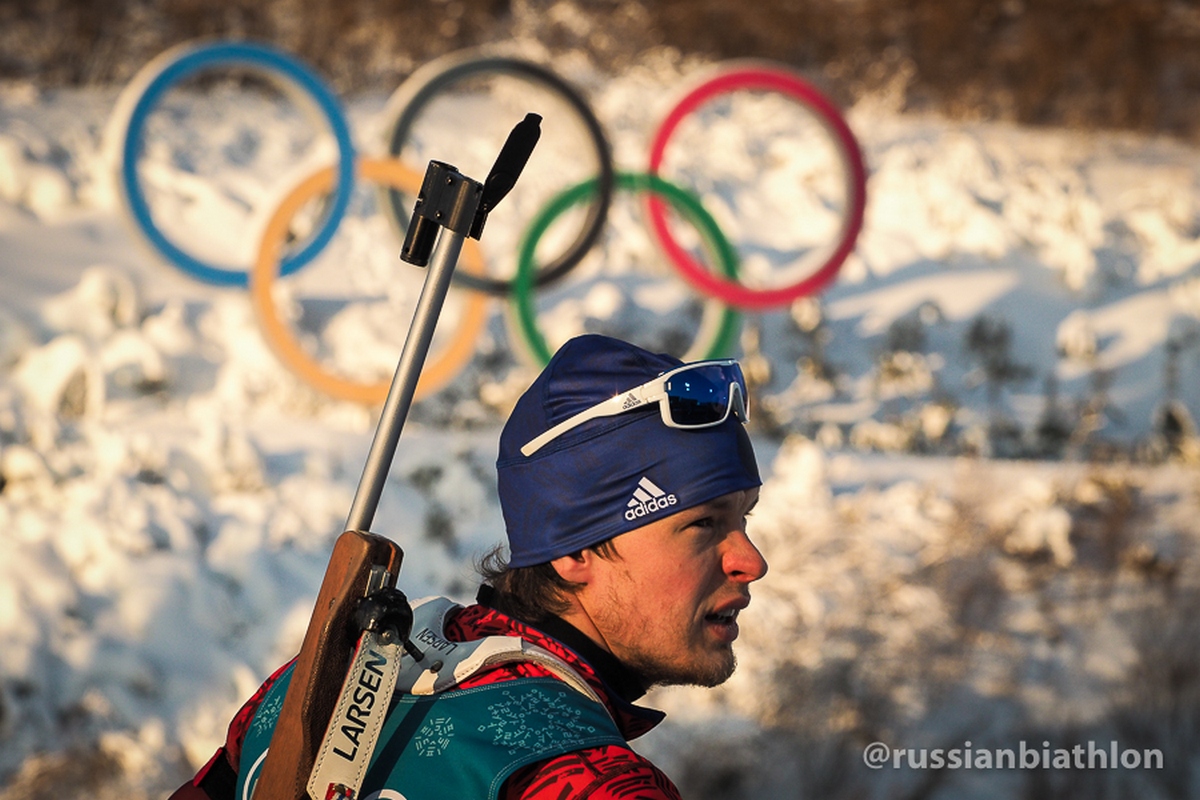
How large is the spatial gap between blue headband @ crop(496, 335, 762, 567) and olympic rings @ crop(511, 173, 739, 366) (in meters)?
4.64

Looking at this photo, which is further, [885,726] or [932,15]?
[932,15]

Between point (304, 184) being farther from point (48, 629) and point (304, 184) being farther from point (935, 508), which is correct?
point (935, 508)

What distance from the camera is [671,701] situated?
17.9 feet

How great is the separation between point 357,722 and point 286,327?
515 centimetres

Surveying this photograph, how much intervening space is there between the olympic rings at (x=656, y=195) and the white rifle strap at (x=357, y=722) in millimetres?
4888

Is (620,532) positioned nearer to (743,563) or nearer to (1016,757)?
(743,563)

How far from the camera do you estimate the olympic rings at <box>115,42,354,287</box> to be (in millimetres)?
6172

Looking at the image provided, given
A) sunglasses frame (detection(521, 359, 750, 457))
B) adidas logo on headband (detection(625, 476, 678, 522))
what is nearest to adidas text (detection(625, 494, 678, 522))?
adidas logo on headband (detection(625, 476, 678, 522))

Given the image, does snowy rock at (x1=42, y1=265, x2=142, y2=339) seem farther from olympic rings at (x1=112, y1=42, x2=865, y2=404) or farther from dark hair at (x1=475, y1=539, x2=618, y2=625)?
dark hair at (x1=475, y1=539, x2=618, y2=625)

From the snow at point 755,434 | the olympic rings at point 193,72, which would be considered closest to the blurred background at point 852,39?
the snow at point 755,434

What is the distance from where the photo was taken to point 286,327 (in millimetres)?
6176

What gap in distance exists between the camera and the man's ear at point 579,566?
1524 mm

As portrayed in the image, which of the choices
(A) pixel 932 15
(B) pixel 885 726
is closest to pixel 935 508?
(B) pixel 885 726

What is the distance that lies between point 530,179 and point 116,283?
118 inches
